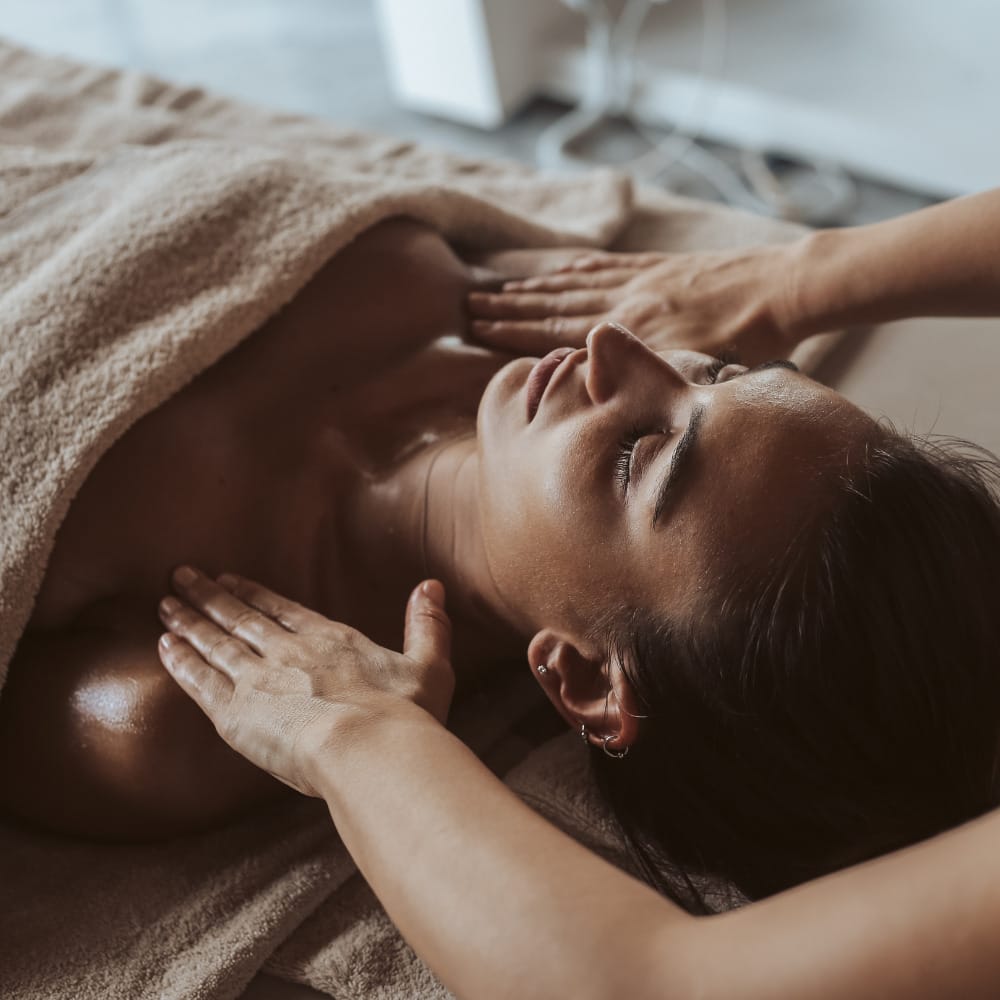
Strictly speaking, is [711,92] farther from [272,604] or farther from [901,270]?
[272,604]

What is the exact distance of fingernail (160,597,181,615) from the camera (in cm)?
106

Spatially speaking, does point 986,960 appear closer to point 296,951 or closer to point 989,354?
point 296,951

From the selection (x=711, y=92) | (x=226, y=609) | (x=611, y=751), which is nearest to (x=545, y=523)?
(x=611, y=751)

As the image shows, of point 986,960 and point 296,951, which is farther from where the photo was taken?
point 296,951

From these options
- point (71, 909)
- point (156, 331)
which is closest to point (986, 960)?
point (71, 909)

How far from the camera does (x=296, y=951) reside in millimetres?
1011

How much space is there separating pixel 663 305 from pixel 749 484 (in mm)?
460

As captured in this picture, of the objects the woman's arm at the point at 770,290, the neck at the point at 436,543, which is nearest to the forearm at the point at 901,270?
the woman's arm at the point at 770,290

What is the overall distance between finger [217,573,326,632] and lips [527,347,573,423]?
27cm

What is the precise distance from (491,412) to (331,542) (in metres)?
0.27

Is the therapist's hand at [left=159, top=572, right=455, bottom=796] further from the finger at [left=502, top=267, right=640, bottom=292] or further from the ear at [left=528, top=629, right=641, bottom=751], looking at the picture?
the finger at [left=502, top=267, right=640, bottom=292]

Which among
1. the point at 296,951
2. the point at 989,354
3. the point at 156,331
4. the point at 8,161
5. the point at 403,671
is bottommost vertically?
the point at 296,951

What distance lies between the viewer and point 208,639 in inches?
39.6

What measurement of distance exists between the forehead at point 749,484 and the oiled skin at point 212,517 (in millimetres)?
398
